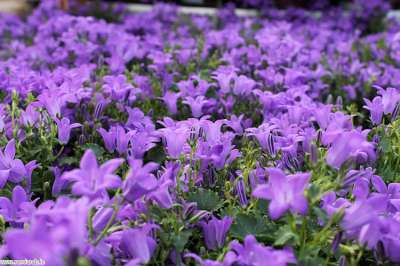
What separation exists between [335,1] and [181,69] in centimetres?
490

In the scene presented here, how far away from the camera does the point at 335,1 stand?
752 centimetres

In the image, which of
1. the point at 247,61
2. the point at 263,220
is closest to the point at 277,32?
the point at 247,61

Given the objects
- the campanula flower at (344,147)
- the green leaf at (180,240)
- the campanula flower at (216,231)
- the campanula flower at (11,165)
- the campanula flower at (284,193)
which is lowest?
the campanula flower at (216,231)

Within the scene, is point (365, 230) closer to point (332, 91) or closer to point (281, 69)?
point (281, 69)

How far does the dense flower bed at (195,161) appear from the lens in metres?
1.29

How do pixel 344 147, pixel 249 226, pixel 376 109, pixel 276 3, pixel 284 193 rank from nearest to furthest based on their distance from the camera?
pixel 284 193
pixel 344 147
pixel 249 226
pixel 376 109
pixel 276 3

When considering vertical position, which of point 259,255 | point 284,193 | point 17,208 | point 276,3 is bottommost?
point 17,208

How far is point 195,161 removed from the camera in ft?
5.70

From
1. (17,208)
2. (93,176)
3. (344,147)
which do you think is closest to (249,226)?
(344,147)

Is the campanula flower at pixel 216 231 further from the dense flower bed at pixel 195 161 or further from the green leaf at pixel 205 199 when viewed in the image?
the green leaf at pixel 205 199

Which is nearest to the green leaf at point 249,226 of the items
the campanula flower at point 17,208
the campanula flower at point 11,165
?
the campanula flower at point 17,208

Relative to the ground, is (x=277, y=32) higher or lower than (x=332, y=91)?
higher

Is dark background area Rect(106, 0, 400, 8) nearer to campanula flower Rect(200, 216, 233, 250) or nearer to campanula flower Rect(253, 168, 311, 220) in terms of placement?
campanula flower Rect(200, 216, 233, 250)

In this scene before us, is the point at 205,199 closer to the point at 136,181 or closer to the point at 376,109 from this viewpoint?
the point at 136,181
